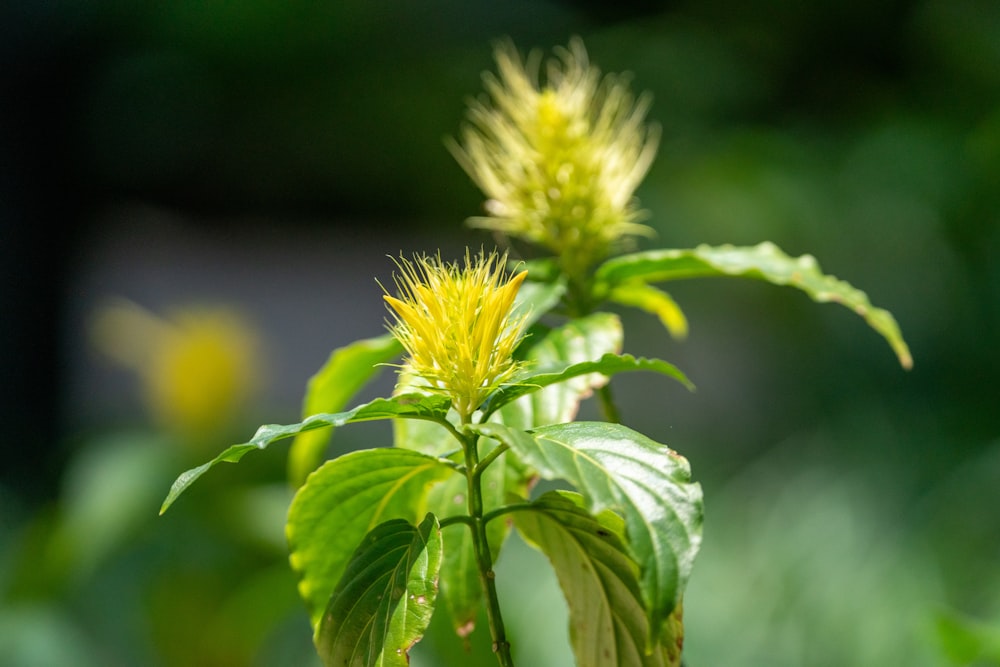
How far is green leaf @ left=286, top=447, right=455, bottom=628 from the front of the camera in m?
0.39

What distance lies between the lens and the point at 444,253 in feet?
8.74

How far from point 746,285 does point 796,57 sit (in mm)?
619

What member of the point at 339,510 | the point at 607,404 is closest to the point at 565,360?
the point at 607,404

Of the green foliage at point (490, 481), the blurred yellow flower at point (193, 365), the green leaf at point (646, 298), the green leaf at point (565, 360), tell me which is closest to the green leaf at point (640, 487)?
the green foliage at point (490, 481)

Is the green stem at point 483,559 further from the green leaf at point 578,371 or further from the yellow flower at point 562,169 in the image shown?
the yellow flower at point 562,169

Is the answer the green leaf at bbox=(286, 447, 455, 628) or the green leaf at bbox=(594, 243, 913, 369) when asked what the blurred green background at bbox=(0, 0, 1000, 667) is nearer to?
the green leaf at bbox=(594, 243, 913, 369)

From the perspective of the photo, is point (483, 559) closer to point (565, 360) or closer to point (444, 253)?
point (565, 360)

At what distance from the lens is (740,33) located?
254 cm

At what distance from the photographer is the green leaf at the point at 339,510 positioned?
393mm

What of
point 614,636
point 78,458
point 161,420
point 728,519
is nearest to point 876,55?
point 728,519

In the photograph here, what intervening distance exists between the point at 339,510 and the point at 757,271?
24cm

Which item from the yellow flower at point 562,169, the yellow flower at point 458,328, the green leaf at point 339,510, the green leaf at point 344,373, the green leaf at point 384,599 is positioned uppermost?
the yellow flower at point 562,169

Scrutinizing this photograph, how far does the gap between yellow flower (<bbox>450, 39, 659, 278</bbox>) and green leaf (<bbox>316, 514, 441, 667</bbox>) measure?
0.27m

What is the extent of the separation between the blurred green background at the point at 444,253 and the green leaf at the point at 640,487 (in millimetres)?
279
